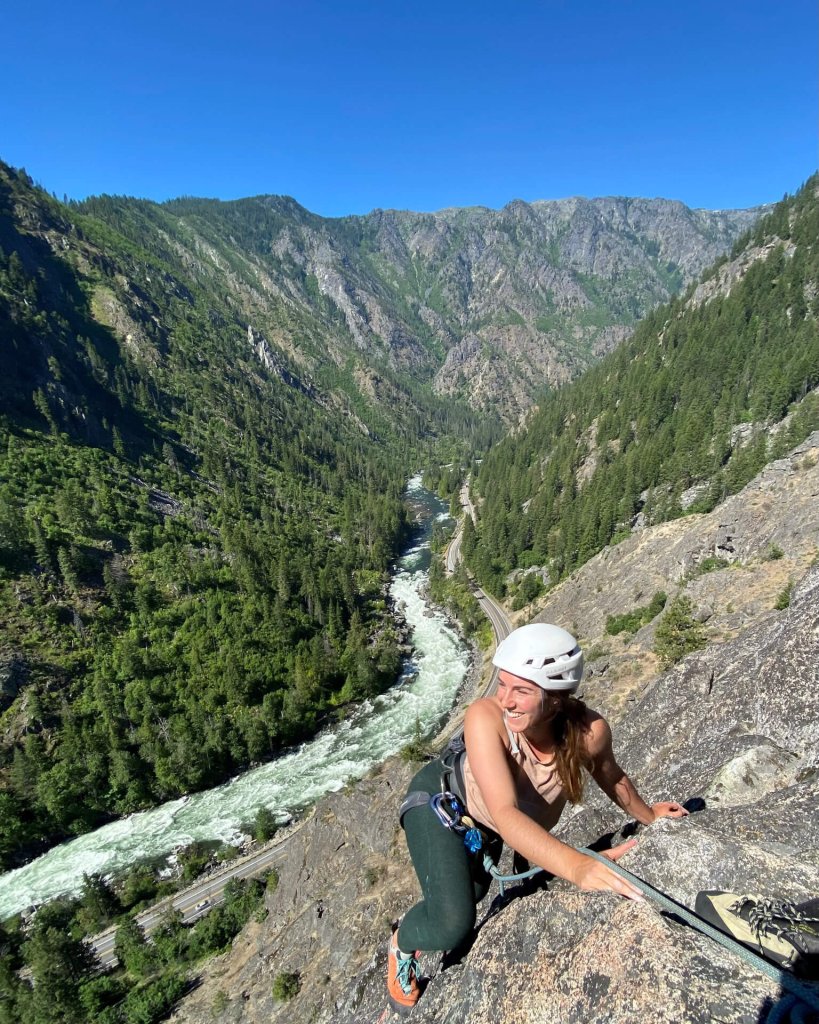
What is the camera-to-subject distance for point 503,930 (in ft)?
17.0

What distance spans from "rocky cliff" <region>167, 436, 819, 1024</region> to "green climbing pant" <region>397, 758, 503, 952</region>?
402 millimetres

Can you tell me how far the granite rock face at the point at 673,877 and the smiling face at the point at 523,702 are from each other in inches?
69.8

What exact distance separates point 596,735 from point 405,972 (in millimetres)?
4211

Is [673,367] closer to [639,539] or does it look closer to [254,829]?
[639,539]

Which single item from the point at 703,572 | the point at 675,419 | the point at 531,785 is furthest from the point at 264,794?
the point at 675,419

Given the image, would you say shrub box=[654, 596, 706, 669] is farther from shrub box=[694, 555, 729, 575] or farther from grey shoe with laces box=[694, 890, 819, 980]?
grey shoe with laces box=[694, 890, 819, 980]

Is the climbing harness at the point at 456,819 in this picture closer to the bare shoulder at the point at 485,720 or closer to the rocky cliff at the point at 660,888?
the rocky cliff at the point at 660,888

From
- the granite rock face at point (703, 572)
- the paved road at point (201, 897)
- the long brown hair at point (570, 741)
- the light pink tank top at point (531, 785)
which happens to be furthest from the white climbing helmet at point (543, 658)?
the paved road at point (201, 897)

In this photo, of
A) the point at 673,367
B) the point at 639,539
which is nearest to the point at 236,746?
the point at 639,539

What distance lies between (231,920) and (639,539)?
200 feet

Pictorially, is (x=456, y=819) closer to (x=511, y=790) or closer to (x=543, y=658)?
(x=511, y=790)

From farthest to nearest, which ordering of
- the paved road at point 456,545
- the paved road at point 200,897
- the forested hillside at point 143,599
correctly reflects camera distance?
the paved road at point 456,545 < the forested hillside at point 143,599 < the paved road at point 200,897

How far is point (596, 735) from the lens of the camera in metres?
5.01

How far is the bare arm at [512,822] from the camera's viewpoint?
13.4ft
